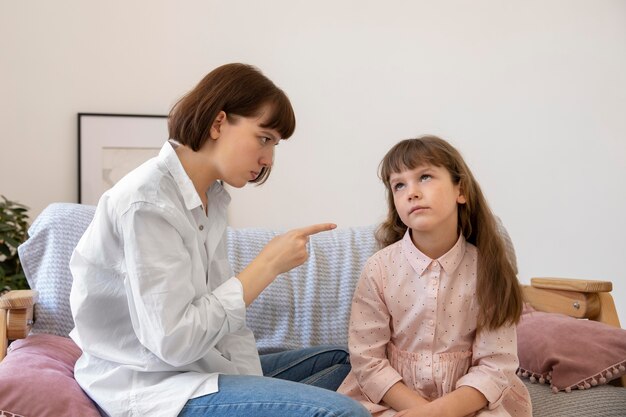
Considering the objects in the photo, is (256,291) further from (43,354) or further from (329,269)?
(329,269)

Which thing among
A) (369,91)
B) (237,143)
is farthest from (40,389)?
(369,91)

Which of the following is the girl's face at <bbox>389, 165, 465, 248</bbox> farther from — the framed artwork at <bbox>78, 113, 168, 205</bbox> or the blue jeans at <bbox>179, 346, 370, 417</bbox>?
the framed artwork at <bbox>78, 113, 168, 205</bbox>

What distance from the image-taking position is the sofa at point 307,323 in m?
1.31

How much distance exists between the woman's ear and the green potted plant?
48.3 inches

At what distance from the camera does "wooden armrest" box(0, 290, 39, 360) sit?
5.03 feet

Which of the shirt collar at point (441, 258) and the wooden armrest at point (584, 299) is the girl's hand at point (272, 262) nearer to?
the shirt collar at point (441, 258)

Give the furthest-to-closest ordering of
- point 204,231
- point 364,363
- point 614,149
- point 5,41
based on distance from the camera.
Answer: point 614,149 < point 5,41 < point 364,363 < point 204,231

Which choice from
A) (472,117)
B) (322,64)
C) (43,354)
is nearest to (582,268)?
(472,117)

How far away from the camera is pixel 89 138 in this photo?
260cm

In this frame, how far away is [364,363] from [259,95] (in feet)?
2.01

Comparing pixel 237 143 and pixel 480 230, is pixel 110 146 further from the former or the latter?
pixel 480 230

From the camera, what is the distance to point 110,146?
261 centimetres

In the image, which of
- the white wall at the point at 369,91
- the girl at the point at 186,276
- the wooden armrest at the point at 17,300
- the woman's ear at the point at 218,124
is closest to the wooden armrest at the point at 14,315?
the wooden armrest at the point at 17,300

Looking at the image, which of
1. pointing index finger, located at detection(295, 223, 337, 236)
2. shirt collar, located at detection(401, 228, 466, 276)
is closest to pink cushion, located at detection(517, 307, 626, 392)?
shirt collar, located at detection(401, 228, 466, 276)
